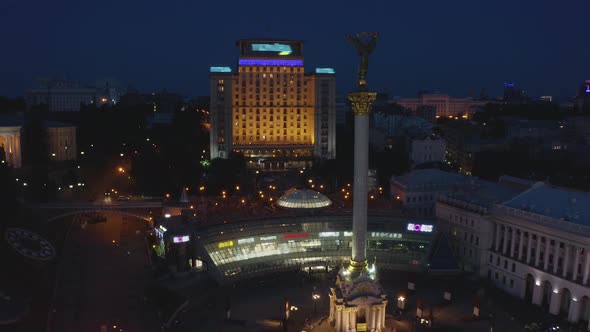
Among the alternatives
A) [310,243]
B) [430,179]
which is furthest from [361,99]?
[430,179]

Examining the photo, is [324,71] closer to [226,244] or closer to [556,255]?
[226,244]

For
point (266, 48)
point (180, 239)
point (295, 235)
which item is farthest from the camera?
point (266, 48)

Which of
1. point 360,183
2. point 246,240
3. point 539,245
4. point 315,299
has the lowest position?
point 315,299

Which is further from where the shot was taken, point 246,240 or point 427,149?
point 427,149

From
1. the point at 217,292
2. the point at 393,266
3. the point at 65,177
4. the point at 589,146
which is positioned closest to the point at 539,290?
the point at 393,266

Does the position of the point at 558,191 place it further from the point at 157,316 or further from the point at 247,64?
the point at 247,64

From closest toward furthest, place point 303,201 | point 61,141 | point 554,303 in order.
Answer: point 554,303 < point 303,201 < point 61,141

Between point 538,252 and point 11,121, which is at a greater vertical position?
point 11,121

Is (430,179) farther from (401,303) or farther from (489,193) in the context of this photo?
(401,303)
